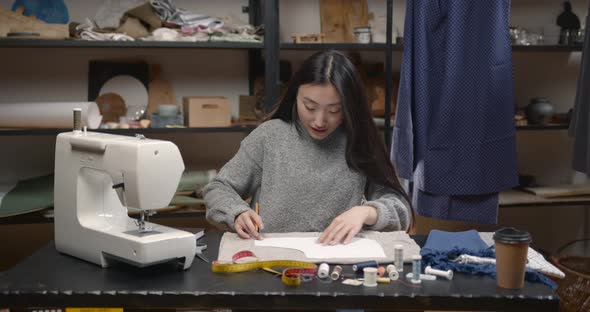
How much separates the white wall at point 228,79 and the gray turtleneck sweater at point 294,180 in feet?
5.06

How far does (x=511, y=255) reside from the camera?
1.42 m

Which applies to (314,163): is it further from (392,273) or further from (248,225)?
(392,273)

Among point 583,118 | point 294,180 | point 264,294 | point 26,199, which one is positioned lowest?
point 26,199

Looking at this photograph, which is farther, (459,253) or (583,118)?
(583,118)

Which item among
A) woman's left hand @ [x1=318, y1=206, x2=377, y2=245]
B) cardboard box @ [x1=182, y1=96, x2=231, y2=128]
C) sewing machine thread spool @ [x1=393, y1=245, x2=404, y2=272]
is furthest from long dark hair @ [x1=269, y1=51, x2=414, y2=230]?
cardboard box @ [x1=182, y1=96, x2=231, y2=128]

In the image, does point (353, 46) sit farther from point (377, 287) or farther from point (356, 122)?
point (377, 287)

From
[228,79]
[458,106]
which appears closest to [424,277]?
[458,106]

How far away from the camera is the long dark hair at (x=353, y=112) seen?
2.01 m

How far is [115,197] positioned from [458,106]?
4.80 feet

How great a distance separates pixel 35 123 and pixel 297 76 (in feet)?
5.28

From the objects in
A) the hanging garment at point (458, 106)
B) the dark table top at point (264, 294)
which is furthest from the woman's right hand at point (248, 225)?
the hanging garment at point (458, 106)

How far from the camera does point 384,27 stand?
11.7ft

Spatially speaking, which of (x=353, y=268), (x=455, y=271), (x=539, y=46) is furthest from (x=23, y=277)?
(x=539, y=46)

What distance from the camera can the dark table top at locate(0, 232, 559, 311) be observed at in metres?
1.39
